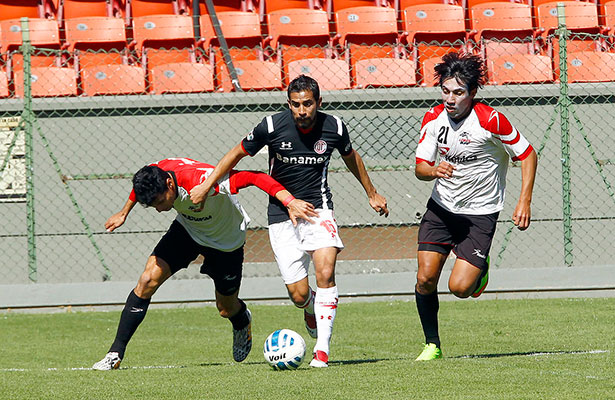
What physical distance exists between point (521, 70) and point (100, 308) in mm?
6397

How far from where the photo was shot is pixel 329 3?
53.5 feet

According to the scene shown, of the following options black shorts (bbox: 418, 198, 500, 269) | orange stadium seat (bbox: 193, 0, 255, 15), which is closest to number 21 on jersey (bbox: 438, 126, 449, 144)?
black shorts (bbox: 418, 198, 500, 269)

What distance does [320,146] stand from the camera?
7539 millimetres

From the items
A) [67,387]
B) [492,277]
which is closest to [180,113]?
[492,277]

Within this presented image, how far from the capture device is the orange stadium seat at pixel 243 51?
13.3 meters

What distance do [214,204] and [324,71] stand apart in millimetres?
6068

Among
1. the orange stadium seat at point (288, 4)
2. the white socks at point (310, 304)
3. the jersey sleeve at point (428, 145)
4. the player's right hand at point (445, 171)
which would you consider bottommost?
the white socks at point (310, 304)

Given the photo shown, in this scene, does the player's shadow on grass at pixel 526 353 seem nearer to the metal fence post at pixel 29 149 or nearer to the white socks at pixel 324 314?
the white socks at pixel 324 314

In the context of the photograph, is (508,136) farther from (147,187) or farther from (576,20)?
(576,20)

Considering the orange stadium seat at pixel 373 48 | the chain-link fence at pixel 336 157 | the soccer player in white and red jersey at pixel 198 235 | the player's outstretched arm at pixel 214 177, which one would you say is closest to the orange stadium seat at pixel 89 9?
the chain-link fence at pixel 336 157

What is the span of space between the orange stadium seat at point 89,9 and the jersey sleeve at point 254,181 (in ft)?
30.6

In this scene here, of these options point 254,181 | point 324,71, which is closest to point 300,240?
point 254,181

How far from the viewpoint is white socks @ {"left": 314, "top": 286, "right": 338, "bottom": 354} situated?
711 cm

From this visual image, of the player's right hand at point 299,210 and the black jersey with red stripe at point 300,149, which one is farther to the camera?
the black jersey with red stripe at point 300,149
